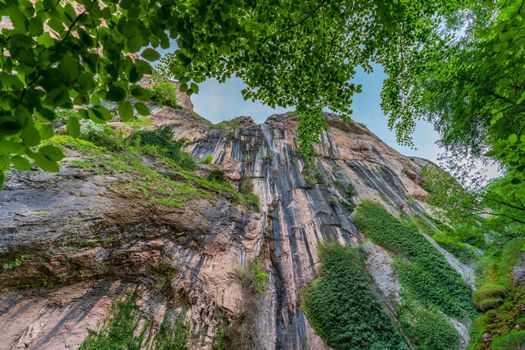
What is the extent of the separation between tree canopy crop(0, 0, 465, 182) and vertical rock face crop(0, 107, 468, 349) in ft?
14.2

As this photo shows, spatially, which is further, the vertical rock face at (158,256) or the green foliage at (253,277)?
the green foliage at (253,277)

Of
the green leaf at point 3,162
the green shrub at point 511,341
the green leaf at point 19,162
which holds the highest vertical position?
the green shrub at point 511,341

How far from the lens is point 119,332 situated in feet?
17.8

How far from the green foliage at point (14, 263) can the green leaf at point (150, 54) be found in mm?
6177

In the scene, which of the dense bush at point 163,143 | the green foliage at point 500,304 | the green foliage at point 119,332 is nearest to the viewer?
the green foliage at point 119,332

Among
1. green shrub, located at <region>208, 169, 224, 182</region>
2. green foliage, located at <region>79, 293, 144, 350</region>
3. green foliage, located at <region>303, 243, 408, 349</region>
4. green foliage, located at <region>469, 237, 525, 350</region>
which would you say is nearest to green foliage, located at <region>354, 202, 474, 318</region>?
green foliage, located at <region>469, 237, 525, 350</region>

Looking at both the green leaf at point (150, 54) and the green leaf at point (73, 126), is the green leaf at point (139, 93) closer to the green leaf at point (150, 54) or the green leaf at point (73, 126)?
the green leaf at point (150, 54)

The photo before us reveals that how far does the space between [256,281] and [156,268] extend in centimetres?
372

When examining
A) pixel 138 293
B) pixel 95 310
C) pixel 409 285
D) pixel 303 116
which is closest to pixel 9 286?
pixel 95 310

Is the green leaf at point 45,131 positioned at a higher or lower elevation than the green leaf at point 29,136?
higher

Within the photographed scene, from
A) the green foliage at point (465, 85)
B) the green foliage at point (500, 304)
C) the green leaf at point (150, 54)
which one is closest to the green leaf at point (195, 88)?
the green leaf at point (150, 54)

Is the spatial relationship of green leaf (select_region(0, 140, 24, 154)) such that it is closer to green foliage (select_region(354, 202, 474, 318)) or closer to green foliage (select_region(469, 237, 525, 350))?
green foliage (select_region(469, 237, 525, 350))

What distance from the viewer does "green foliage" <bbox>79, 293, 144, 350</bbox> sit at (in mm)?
5020

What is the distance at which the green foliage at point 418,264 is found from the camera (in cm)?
1025
